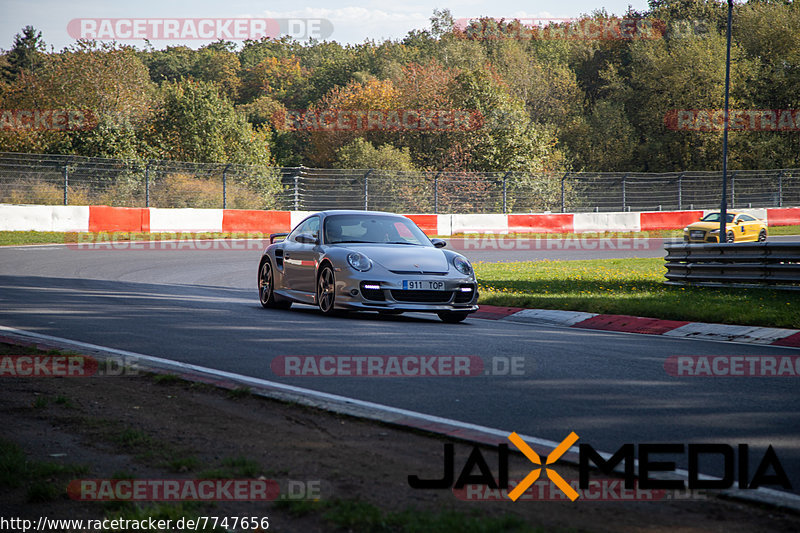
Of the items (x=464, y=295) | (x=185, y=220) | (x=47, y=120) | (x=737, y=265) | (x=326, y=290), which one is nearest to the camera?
(x=464, y=295)

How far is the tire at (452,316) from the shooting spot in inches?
416

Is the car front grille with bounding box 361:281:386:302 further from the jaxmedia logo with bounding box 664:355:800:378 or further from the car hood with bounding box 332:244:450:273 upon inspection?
the jaxmedia logo with bounding box 664:355:800:378

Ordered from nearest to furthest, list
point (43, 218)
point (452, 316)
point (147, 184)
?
1. point (452, 316)
2. point (43, 218)
3. point (147, 184)

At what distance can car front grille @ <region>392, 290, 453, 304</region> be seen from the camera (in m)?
10.2

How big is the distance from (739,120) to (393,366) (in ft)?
172

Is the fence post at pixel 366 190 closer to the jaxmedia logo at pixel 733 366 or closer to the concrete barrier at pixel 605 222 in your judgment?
the concrete barrier at pixel 605 222

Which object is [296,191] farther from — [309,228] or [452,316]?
[452,316]

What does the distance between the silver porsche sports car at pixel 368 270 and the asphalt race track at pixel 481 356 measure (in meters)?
0.28

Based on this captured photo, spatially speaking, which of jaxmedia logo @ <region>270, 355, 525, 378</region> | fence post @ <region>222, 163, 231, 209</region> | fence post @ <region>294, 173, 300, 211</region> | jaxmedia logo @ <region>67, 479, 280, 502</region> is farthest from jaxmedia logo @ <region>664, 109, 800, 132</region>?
jaxmedia logo @ <region>67, 479, 280, 502</region>

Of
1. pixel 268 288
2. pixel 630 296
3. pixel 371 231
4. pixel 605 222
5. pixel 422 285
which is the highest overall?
pixel 605 222

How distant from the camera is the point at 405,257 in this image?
34.6ft

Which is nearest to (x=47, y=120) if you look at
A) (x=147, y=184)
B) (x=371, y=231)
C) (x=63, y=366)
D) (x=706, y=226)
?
(x=147, y=184)

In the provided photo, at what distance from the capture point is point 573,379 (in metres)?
6.47

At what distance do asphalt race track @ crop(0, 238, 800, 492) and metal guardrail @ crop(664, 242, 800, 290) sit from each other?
4.24 meters
